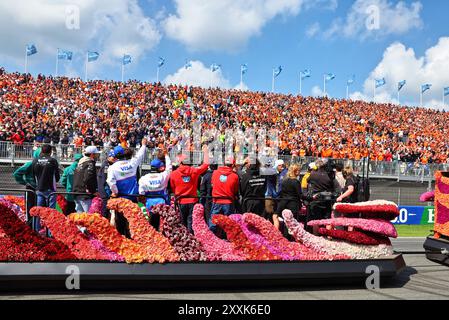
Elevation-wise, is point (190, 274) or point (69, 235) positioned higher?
point (69, 235)

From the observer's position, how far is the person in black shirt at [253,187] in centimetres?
1008

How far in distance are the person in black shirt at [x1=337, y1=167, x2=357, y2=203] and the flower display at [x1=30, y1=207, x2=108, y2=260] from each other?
5.16 metres

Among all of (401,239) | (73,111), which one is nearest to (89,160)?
(401,239)

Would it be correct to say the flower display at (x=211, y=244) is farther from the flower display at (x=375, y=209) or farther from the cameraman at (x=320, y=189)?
the cameraman at (x=320, y=189)

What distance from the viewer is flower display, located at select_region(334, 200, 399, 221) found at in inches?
329

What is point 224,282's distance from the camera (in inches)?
283

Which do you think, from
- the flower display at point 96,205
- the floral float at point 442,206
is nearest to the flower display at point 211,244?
the flower display at point 96,205

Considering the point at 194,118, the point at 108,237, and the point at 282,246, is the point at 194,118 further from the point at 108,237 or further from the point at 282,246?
the point at 108,237

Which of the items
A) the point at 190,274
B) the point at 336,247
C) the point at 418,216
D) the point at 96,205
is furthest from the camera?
the point at 418,216

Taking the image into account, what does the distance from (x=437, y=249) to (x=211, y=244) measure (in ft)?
15.3

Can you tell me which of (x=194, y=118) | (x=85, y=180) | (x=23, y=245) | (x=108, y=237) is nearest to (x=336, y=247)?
(x=108, y=237)

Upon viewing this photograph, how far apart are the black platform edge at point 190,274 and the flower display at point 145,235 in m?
0.14

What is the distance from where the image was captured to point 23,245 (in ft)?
22.2
